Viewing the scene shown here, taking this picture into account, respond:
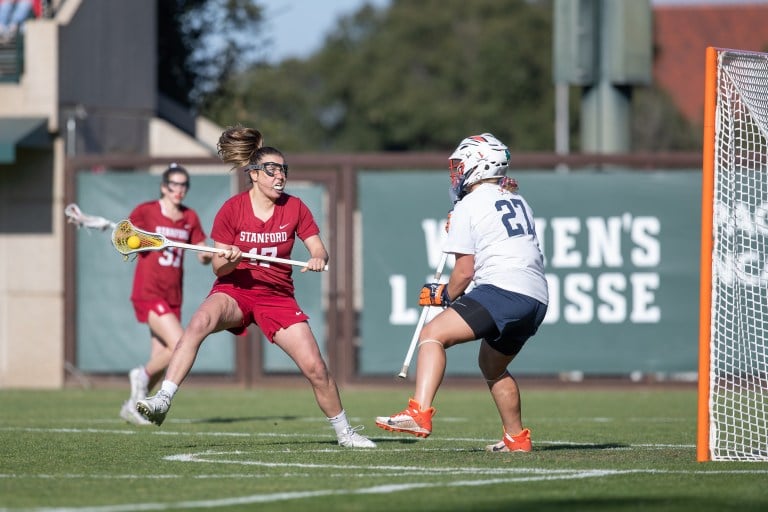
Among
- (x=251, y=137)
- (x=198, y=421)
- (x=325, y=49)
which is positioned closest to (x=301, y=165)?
(x=198, y=421)

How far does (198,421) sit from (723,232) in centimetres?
504

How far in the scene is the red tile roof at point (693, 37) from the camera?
64312mm

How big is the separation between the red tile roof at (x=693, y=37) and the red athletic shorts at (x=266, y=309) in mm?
55315

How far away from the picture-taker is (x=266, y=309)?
956cm

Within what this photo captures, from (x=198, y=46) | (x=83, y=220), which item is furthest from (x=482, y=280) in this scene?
(x=198, y=46)

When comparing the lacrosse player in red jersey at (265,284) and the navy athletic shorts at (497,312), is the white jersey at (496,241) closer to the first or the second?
the navy athletic shorts at (497,312)

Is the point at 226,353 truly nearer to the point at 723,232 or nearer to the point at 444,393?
the point at 444,393

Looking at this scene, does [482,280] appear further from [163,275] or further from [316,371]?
[163,275]

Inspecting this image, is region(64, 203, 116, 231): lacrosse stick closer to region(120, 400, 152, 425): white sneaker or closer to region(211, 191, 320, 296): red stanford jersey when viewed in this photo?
region(120, 400, 152, 425): white sneaker

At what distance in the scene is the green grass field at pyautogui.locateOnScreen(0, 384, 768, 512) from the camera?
22.3 ft

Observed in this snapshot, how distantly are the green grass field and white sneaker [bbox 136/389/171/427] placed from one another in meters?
0.25

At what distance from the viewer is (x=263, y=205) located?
9703mm

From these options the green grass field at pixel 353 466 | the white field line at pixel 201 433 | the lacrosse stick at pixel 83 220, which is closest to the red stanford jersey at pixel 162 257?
the lacrosse stick at pixel 83 220

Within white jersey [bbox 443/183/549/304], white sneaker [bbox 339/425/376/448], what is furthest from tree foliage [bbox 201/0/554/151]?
white jersey [bbox 443/183/549/304]
